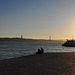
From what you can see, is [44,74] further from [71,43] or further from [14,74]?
[71,43]

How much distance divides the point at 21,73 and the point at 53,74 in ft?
8.18

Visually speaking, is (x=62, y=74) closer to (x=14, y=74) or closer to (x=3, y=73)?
(x=14, y=74)

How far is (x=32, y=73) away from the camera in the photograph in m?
12.9

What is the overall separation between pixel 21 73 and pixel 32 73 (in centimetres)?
86

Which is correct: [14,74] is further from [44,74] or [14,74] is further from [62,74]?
[62,74]

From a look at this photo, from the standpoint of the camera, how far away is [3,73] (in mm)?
12922

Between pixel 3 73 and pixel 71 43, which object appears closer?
pixel 3 73

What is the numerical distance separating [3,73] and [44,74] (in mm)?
3233

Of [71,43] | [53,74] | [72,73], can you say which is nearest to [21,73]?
[53,74]

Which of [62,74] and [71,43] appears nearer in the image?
[62,74]

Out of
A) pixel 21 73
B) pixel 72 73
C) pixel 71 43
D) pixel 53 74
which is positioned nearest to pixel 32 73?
pixel 21 73

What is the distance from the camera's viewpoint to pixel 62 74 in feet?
41.0

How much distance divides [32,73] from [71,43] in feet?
372

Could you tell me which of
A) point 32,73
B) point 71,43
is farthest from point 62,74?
point 71,43
